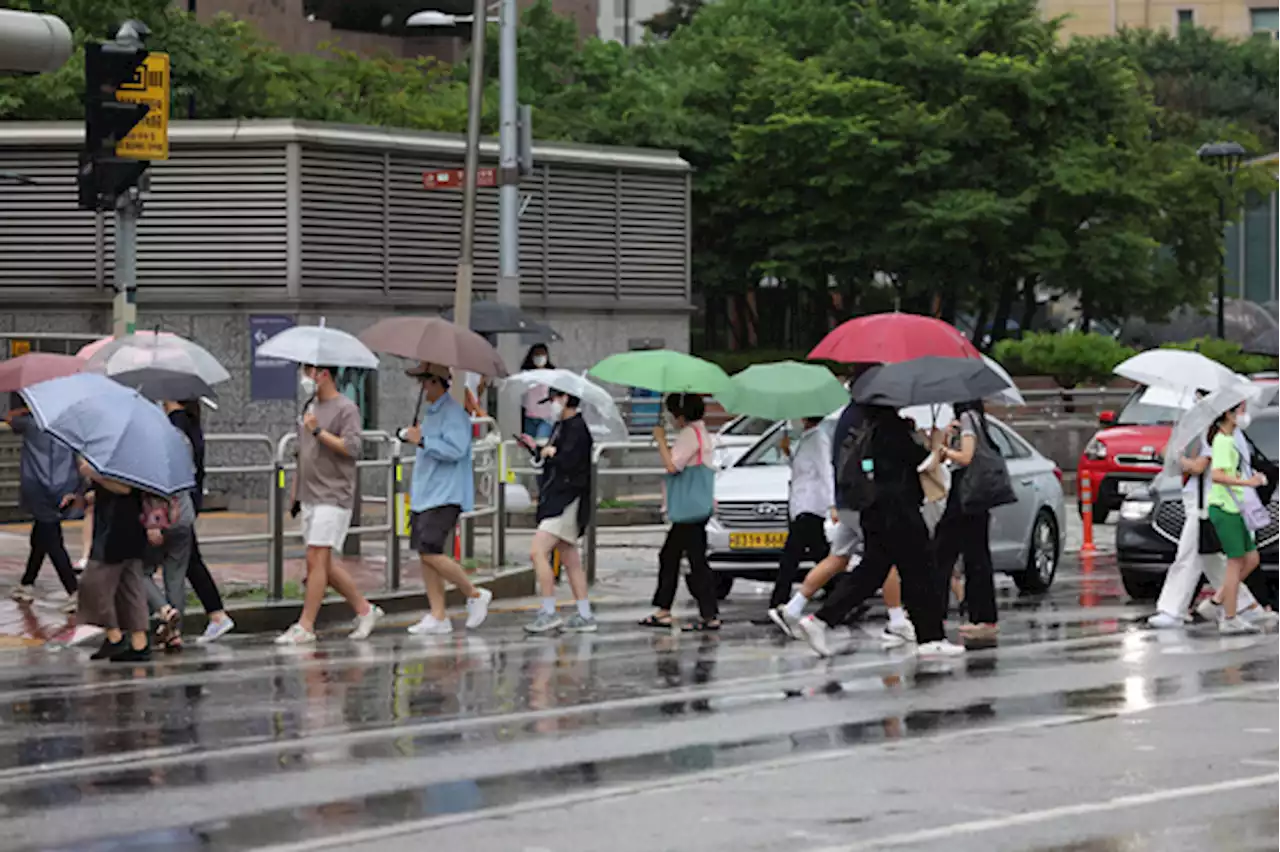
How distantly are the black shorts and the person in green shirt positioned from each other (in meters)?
4.90

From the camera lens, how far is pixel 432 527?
16875 mm

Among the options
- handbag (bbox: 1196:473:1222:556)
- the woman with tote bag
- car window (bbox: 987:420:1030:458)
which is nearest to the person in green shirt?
handbag (bbox: 1196:473:1222:556)

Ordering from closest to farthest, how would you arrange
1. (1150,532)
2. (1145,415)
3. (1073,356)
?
(1150,532) → (1145,415) → (1073,356)

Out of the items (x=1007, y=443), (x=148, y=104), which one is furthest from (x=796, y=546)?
(x=148, y=104)

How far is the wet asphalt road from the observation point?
9164 millimetres

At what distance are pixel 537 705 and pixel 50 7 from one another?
3760 centimetres

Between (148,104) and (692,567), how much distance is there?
4.81 metres

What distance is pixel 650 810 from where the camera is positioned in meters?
9.57

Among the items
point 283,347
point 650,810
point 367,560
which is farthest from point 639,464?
point 650,810

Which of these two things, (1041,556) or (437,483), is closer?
(437,483)

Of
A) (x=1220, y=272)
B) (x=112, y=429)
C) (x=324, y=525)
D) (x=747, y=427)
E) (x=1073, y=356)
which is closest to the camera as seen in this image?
(x=112, y=429)

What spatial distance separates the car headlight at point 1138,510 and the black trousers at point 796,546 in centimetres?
278

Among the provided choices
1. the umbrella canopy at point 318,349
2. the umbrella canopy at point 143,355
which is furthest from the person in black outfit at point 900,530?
the umbrella canopy at point 143,355

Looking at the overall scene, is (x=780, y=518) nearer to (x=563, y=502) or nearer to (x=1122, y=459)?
(x=563, y=502)
